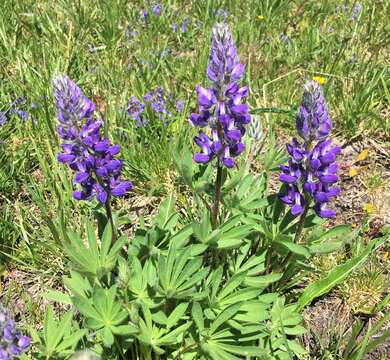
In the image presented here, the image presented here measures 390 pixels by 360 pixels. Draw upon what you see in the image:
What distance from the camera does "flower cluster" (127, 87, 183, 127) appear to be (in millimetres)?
3549

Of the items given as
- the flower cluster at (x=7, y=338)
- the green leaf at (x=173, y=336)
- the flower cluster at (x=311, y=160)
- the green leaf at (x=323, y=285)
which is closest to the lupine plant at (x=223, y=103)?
the flower cluster at (x=311, y=160)

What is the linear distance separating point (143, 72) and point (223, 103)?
2072 millimetres

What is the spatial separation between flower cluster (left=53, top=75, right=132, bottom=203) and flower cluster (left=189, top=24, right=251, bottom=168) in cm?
38

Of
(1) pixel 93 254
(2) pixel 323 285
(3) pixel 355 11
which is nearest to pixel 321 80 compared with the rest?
(3) pixel 355 11

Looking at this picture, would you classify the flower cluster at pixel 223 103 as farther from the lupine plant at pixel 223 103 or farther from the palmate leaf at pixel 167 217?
the palmate leaf at pixel 167 217

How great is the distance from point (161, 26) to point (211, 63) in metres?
2.88

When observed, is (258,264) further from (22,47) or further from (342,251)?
(22,47)

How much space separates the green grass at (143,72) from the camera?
10.4ft

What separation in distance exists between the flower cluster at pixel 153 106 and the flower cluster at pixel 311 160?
1.48m

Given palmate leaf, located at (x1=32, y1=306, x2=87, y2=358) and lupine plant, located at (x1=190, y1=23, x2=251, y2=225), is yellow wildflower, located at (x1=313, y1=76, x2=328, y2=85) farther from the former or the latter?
palmate leaf, located at (x1=32, y1=306, x2=87, y2=358)

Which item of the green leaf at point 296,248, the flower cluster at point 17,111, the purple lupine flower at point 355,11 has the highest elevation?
the purple lupine flower at point 355,11

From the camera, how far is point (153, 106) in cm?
361

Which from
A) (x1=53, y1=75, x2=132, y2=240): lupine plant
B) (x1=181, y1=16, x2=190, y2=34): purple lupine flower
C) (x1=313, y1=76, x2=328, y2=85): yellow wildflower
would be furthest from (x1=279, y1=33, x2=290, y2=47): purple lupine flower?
(x1=53, y1=75, x2=132, y2=240): lupine plant

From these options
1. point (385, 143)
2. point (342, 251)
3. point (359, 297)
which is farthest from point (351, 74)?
point (359, 297)
